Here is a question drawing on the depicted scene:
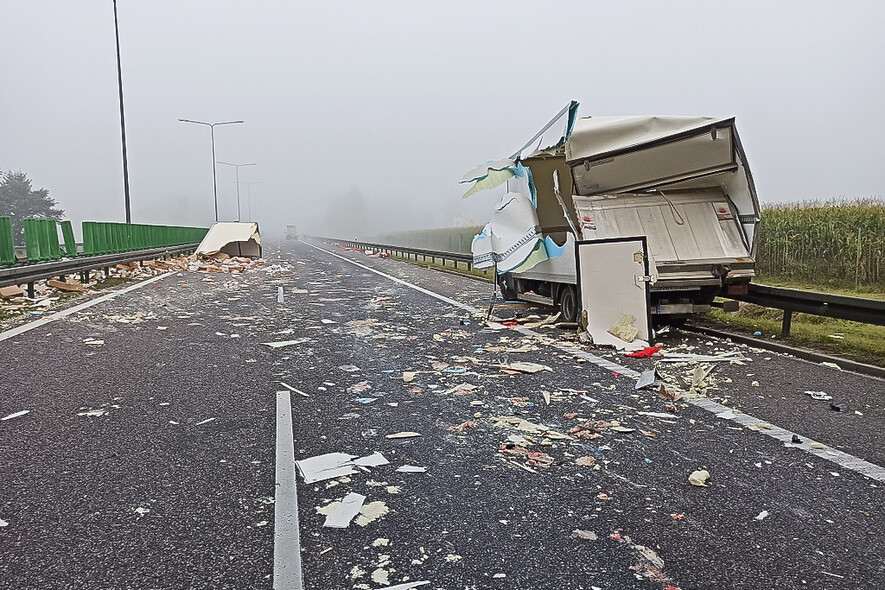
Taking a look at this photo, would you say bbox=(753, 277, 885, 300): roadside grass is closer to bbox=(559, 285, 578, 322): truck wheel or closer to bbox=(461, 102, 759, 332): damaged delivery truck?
bbox=(461, 102, 759, 332): damaged delivery truck

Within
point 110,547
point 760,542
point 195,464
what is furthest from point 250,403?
point 760,542

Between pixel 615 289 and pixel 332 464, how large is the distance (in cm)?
556

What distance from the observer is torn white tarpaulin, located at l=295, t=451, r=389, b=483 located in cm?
395

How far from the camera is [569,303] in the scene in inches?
390

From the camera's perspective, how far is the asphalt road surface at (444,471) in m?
2.92

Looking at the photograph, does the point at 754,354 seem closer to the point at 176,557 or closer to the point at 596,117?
the point at 596,117

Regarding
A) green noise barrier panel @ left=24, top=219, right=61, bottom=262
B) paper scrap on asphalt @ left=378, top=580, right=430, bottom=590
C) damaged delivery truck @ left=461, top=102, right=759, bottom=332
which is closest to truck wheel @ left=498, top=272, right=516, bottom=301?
damaged delivery truck @ left=461, top=102, right=759, bottom=332

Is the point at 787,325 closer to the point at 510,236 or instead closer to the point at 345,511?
the point at 510,236

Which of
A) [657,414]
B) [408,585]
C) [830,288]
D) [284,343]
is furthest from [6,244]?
[830,288]

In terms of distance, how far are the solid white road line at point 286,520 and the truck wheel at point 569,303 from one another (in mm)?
5658

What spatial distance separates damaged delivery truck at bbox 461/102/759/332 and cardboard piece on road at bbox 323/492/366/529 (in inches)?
227

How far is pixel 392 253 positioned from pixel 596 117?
34.9m

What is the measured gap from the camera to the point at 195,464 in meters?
4.15

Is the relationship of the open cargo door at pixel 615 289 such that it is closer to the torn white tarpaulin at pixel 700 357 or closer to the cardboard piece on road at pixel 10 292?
the torn white tarpaulin at pixel 700 357
